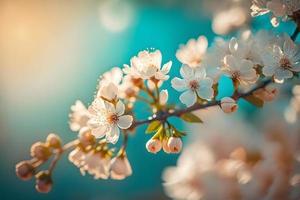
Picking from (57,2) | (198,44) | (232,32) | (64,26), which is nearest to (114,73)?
(198,44)

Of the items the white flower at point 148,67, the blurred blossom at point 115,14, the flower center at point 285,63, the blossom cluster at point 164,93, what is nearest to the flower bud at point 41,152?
the blossom cluster at point 164,93

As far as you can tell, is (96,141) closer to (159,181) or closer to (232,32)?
(232,32)

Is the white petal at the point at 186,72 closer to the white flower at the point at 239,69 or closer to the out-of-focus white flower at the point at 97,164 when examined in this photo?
the white flower at the point at 239,69

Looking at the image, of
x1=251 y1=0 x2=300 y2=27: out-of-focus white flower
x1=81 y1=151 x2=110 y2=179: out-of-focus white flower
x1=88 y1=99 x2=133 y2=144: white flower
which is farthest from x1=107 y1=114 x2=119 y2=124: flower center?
x1=251 y1=0 x2=300 y2=27: out-of-focus white flower

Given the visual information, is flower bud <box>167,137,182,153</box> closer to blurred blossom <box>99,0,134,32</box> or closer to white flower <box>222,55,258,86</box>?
white flower <box>222,55,258,86</box>

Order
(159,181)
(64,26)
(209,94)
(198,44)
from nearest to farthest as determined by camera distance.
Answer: (209,94) < (198,44) < (159,181) < (64,26)
